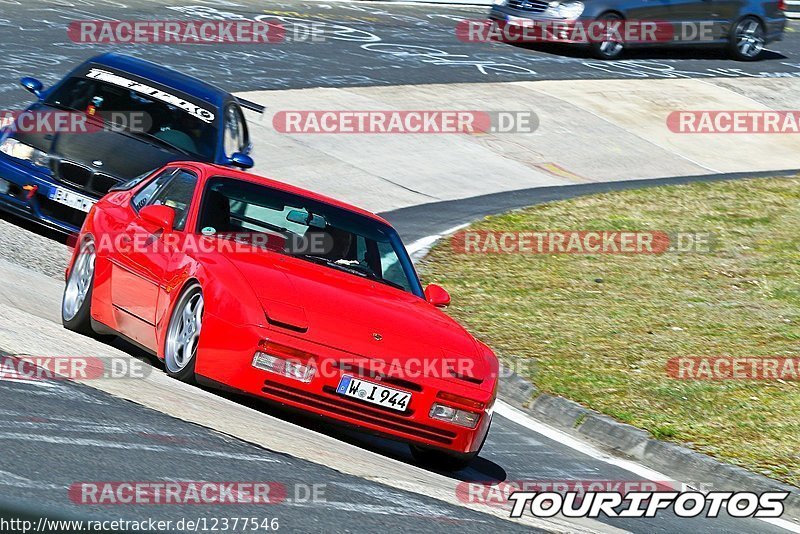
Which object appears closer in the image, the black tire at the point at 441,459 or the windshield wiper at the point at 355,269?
the black tire at the point at 441,459

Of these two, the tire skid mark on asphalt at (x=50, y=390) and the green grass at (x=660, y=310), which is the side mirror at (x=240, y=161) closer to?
the green grass at (x=660, y=310)

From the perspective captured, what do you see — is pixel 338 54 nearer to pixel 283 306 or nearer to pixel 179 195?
pixel 179 195

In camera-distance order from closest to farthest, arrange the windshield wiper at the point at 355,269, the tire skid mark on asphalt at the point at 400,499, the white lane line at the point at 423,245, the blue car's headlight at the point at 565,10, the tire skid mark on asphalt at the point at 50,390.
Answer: the tire skid mark on asphalt at the point at 400,499 < the tire skid mark on asphalt at the point at 50,390 < the windshield wiper at the point at 355,269 < the white lane line at the point at 423,245 < the blue car's headlight at the point at 565,10

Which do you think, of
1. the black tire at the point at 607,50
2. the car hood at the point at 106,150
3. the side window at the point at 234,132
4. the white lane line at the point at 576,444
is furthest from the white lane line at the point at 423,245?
the black tire at the point at 607,50

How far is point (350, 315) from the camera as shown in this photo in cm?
764

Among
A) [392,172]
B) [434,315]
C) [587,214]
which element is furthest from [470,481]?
[392,172]

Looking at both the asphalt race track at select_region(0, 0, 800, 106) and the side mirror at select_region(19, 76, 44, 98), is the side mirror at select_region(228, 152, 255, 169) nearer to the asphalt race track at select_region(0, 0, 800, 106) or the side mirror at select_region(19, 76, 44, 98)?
the side mirror at select_region(19, 76, 44, 98)

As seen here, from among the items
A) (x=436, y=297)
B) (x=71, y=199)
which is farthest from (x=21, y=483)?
(x=71, y=199)

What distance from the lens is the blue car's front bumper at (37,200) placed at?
11914 millimetres

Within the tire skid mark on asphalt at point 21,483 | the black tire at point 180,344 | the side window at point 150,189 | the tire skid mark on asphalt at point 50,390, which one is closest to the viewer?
the tire skid mark on asphalt at point 21,483

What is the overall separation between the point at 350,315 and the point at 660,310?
19.8 feet

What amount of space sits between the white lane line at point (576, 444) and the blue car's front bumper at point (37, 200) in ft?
13.7

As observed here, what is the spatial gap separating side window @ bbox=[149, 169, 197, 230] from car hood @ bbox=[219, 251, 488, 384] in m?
0.73

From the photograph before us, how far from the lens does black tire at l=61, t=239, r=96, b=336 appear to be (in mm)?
8984
